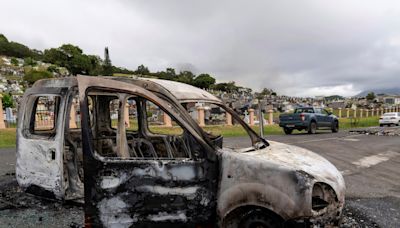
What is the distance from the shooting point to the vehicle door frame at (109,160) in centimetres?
315

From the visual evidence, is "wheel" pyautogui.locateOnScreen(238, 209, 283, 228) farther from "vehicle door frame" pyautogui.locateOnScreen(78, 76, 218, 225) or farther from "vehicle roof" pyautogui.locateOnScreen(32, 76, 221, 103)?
"vehicle roof" pyautogui.locateOnScreen(32, 76, 221, 103)

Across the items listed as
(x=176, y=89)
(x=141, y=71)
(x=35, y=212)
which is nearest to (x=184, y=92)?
(x=176, y=89)

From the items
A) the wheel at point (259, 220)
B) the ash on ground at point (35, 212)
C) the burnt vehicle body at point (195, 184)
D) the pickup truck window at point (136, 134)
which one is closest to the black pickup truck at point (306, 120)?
the pickup truck window at point (136, 134)

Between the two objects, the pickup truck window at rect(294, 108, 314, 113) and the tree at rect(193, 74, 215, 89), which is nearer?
the pickup truck window at rect(294, 108, 314, 113)

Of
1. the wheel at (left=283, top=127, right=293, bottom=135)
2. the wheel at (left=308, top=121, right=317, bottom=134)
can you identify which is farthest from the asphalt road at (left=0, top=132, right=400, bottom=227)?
the wheel at (left=283, top=127, right=293, bottom=135)

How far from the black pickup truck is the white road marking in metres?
8.01

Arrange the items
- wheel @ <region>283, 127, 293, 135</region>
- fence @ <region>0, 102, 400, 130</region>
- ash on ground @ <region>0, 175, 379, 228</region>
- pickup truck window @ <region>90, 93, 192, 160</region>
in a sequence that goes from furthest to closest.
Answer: wheel @ <region>283, 127, 293, 135</region>, fence @ <region>0, 102, 400, 130</region>, pickup truck window @ <region>90, 93, 192, 160</region>, ash on ground @ <region>0, 175, 379, 228</region>

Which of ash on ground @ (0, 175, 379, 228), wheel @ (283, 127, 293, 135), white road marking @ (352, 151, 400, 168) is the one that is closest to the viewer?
ash on ground @ (0, 175, 379, 228)

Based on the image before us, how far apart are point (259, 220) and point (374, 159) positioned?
839cm

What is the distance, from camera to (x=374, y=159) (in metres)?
9.93

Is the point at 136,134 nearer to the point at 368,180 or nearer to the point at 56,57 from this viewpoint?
the point at 368,180

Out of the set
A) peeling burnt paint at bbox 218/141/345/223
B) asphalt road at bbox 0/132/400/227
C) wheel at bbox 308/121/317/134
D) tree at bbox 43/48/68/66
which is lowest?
asphalt road at bbox 0/132/400/227

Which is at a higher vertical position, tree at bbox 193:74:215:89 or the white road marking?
tree at bbox 193:74:215:89

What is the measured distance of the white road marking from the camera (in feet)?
29.7
